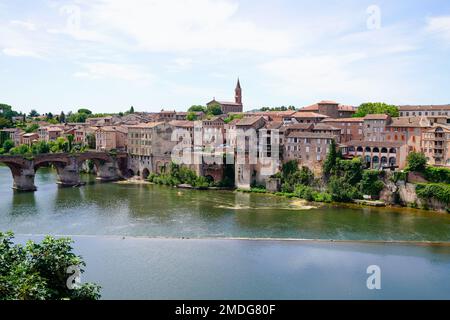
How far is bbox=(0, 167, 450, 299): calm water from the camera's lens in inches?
667

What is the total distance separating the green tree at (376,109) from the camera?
1742 inches

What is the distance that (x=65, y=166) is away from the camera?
132ft

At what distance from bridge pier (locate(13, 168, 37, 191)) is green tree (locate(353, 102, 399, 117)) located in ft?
96.3

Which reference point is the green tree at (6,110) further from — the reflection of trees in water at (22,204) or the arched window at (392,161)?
the arched window at (392,161)

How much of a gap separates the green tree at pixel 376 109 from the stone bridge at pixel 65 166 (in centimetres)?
2331

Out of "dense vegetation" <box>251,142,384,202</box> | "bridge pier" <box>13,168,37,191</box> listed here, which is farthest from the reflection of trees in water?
"dense vegetation" <box>251,142,384,202</box>

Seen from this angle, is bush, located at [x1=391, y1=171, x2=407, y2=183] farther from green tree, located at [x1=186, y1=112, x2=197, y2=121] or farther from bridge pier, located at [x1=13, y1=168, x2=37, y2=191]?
green tree, located at [x1=186, y1=112, x2=197, y2=121]

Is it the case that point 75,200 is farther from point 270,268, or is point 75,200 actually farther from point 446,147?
point 446,147

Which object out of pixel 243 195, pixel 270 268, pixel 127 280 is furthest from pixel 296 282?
pixel 243 195

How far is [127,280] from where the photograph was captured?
1744cm

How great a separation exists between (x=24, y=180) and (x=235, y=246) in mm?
22206

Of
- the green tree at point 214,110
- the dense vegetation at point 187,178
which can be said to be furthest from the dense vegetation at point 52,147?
the green tree at point 214,110
